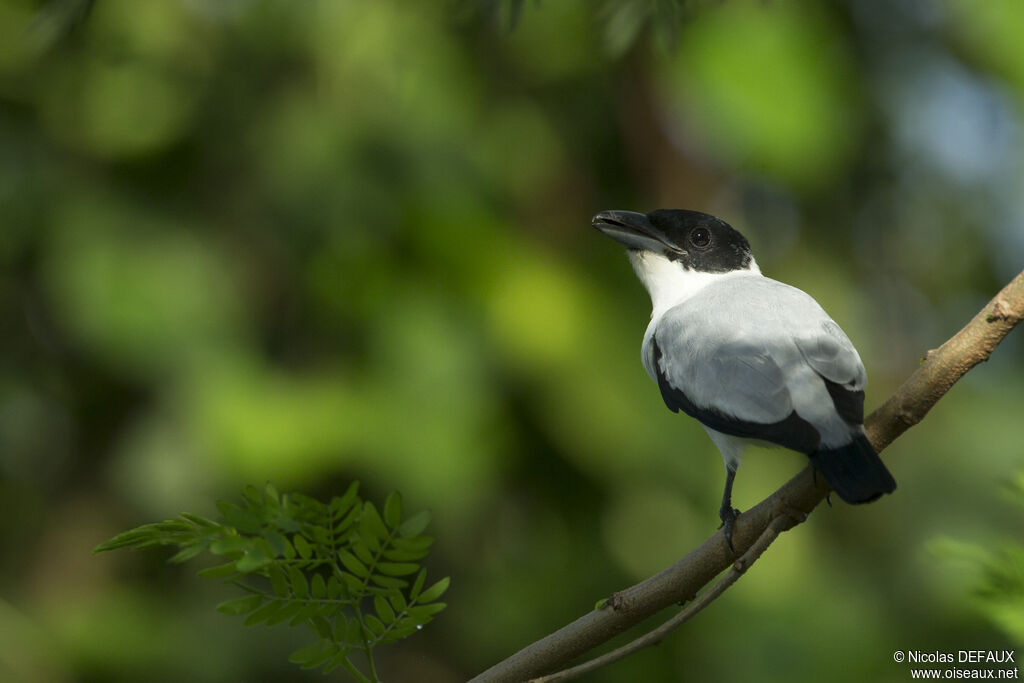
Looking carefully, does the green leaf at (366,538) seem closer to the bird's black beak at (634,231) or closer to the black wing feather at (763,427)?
the black wing feather at (763,427)

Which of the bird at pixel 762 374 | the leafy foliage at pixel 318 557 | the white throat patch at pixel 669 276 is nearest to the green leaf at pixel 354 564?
the leafy foliage at pixel 318 557

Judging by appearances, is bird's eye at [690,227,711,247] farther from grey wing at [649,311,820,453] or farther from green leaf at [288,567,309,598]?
green leaf at [288,567,309,598]

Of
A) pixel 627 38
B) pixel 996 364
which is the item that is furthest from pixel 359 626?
pixel 996 364

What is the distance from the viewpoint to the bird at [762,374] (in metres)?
1.85

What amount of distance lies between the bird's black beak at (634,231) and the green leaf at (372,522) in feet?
5.32

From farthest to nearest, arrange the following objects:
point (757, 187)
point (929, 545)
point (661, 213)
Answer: point (757, 187)
point (661, 213)
point (929, 545)

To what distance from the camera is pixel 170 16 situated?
528cm

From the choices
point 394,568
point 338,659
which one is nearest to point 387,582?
point 394,568

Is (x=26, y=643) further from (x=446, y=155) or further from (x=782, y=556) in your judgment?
(x=782, y=556)

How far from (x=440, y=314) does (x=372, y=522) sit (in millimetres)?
3846

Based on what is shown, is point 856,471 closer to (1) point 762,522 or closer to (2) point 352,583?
(1) point 762,522

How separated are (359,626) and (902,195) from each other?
571 centimetres

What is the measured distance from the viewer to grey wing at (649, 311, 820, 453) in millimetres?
2068

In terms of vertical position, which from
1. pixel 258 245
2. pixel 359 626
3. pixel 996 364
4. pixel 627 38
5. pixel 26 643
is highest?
pixel 627 38
